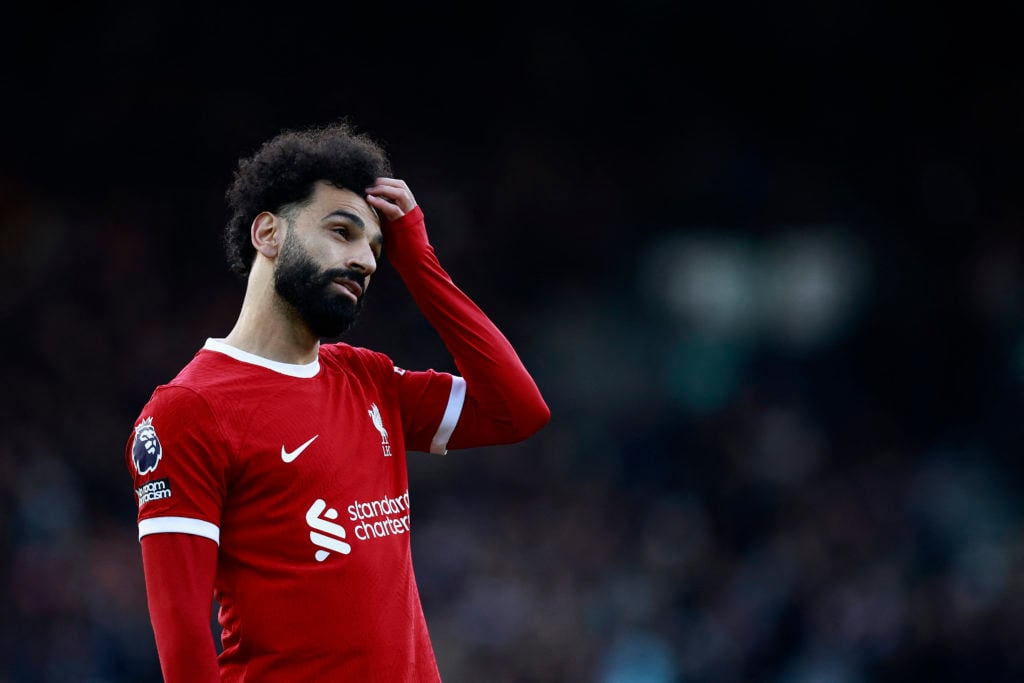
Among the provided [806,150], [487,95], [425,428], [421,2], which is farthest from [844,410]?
[425,428]

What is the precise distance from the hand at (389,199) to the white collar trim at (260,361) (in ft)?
1.37

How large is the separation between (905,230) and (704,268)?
6.19 feet

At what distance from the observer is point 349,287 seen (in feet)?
8.73

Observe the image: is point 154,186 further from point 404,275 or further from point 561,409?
point 404,275

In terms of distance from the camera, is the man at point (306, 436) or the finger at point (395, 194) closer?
the man at point (306, 436)

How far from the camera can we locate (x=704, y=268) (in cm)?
1161

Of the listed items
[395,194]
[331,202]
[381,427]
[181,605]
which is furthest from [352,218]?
[181,605]

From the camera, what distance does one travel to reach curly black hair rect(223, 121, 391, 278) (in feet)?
8.99

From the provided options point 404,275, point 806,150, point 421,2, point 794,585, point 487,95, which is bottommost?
point 794,585

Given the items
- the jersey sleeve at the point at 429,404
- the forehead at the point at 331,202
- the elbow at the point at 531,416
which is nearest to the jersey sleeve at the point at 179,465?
the forehead at the point at 331,202

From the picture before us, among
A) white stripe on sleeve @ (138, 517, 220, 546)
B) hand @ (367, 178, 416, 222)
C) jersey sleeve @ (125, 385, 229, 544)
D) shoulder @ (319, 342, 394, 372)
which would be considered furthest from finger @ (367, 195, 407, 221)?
white stripe on sleeve @ (138, 517, 220, 546)

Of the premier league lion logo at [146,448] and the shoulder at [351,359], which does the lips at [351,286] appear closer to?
the shoulder at [351,359]

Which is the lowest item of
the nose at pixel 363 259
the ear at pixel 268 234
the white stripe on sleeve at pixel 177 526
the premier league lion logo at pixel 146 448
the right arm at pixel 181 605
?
the right arm at pixel 181 605

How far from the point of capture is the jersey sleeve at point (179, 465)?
2307 mm
